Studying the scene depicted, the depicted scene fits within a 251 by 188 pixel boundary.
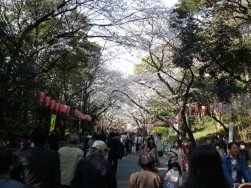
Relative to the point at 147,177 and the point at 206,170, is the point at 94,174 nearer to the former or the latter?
the point at 147,177

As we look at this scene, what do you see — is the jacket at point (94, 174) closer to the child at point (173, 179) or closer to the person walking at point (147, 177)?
the person walking at point (147, 177)

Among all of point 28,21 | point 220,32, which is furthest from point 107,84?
point 220,32

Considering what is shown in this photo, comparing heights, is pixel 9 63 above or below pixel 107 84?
below

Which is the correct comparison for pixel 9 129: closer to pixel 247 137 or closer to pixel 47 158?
pixel 47 158

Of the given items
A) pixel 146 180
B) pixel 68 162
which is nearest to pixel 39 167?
pixel 146 180

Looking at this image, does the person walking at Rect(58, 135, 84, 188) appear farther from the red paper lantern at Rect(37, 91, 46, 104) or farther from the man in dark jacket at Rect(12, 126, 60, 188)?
the red paper lantern at Rect(37, 91, 46, 104)

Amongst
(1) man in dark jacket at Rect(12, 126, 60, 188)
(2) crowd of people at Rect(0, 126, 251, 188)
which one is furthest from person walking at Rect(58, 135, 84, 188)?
(1) man in dark jacket at Rect(12, 126, 60, 188)

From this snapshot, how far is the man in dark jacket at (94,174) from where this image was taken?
504 cm

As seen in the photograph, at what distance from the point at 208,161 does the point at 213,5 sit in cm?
1356

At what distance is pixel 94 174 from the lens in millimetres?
5043

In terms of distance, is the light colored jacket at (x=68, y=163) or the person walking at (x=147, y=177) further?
the light colored jacket at (x=68, y=163)

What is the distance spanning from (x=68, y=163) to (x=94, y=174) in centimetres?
209

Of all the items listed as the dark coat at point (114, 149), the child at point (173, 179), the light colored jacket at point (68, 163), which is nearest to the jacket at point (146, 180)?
A: the light colored jacket at point (68, 163)

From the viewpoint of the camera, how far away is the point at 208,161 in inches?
106
